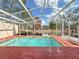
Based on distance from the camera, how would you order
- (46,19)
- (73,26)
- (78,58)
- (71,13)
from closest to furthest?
(78,58) → (71,13) → (73,26) → (46,19)

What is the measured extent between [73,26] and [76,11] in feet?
5.04

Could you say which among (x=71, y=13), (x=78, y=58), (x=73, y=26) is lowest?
(x=78, y=58)

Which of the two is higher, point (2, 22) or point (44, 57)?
point (2, 22)

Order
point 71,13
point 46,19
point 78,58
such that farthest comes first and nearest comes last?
point 46,19
point 71,13
point 78,58

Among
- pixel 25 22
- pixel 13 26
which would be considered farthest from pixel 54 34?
pixel 13 26

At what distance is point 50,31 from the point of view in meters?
20.8

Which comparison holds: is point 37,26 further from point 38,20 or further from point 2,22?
point 2,22

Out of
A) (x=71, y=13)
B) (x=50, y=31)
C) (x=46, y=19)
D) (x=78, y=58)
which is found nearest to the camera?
(x=78, y=58)

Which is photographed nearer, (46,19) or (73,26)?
(73,26)

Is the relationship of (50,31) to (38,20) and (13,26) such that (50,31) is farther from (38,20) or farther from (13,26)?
(13,26)

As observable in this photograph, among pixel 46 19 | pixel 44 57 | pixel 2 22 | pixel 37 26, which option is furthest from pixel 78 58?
pixel 37 26

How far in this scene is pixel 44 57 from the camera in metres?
6.01

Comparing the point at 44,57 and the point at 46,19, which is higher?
the point at 46,19

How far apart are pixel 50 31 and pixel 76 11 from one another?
6.34m
